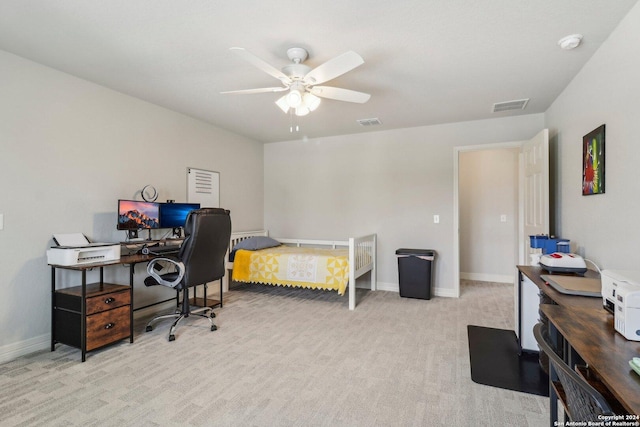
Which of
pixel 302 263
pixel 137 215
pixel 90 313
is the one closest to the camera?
pixel 90 313

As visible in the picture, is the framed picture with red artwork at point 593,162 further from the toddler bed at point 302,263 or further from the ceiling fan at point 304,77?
the toddler bed at point 302,263

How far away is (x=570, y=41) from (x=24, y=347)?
187 inches

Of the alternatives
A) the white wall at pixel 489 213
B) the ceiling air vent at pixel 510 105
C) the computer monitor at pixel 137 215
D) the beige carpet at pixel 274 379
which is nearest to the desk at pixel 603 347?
the beige carpet at pixel 274 379

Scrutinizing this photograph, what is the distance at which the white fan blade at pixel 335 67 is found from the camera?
6.47 ft

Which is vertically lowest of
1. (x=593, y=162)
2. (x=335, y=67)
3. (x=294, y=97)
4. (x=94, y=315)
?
(x=94, y=315)

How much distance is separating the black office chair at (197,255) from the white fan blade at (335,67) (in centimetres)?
153

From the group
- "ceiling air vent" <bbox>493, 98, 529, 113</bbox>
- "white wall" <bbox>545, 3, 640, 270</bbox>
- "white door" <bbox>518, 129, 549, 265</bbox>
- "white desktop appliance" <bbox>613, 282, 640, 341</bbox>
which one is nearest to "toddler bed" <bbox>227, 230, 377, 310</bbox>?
"white door" <bbox>518, 129, 549, 265</bbox>

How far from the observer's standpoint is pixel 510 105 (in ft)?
11.7

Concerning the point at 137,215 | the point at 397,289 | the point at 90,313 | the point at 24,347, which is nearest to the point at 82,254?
the point at 90,313

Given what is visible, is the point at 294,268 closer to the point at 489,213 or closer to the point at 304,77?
the point at 304,77

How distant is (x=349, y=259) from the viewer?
12.4 feet

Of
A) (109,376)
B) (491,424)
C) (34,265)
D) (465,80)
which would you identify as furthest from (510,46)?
(34,265)

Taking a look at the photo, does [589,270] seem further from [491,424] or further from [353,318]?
[353,318]

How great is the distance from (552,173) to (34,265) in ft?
16.3
